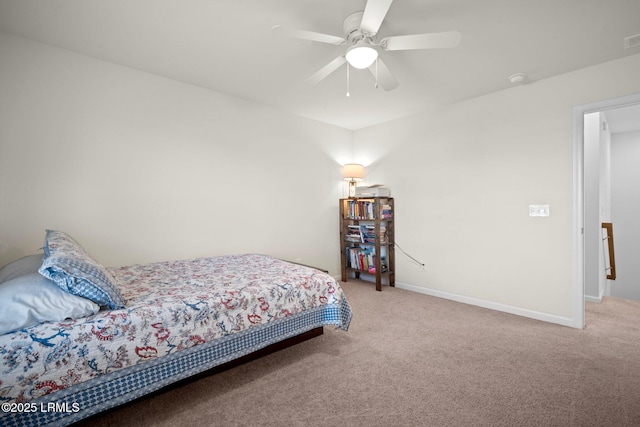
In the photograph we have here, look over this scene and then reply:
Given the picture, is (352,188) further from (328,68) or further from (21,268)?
(21,268)

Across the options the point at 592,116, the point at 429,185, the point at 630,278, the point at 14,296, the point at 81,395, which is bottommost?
the point at 630,278

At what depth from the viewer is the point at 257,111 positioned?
364 cm

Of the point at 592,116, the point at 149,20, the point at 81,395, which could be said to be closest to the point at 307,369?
the point at 81,395

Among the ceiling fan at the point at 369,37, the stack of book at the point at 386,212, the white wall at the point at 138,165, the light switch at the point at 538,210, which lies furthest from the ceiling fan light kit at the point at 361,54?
the stack of book at the point at 386,212

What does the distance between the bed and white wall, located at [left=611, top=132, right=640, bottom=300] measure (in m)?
5.74

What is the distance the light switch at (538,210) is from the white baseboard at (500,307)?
Result: 1.02m

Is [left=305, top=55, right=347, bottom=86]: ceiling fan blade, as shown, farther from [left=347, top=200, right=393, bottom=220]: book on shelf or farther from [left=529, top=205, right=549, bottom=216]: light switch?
[left=529, top=205, right=549, bottom=216]: light switch

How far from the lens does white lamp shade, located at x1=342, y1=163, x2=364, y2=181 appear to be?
438 centimetres

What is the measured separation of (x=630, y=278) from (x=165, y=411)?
6885 millimetres

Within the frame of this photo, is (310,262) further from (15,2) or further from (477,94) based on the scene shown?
(15,2)

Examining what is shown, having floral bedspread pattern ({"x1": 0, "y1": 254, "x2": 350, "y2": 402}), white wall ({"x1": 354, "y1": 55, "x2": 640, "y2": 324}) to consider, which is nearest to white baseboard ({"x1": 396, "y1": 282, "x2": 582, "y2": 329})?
white wall ({"x1": 354, "y1": 55, "x2": 640, "y2": 324})

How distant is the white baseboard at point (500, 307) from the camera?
283cm

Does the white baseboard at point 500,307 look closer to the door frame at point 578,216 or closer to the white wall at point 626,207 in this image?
the door frame at point 578,216

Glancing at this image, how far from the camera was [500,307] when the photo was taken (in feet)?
10.6
